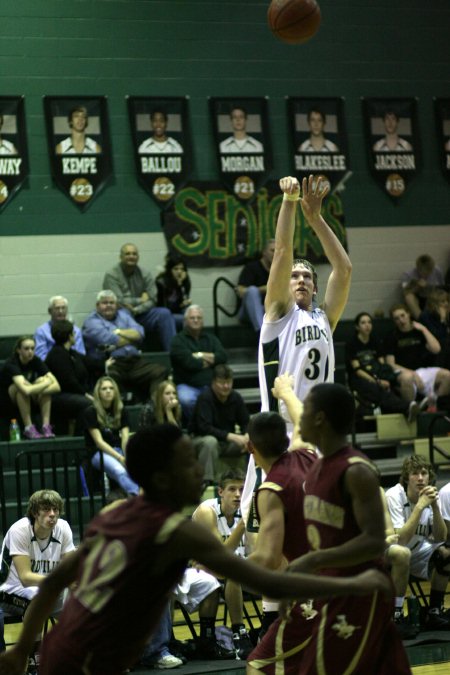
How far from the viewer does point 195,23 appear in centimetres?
1358

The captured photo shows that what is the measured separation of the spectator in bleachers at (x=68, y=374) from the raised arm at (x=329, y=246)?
5.04m

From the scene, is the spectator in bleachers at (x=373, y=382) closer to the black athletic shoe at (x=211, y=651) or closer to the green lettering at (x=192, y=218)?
the green lettering at (x=192, y=218)

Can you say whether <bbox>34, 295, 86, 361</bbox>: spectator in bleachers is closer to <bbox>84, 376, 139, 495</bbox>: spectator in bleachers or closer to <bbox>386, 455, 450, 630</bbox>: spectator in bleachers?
<bbox>84, 376, 139, 495</bbox>: spectator in bleachers

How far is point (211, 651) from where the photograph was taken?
25.7 ft

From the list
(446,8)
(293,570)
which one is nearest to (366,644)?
(293,570)

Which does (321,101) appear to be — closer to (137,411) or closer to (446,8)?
(446,8)

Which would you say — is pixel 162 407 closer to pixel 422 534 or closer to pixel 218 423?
pixel 218 423

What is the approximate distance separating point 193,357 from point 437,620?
4094 mm

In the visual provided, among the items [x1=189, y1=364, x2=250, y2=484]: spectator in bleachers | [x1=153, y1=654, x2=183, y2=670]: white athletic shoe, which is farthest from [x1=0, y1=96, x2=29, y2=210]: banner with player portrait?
[x1=153, y1=654, x2=183, y2=670]: white athletic shoe

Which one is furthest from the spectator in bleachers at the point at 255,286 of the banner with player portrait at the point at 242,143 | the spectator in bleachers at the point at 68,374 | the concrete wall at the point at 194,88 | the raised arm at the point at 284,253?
the raised arm at the point at 284,253

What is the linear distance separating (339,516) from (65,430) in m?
7.42

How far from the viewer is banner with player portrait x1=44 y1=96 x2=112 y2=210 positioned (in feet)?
42.2

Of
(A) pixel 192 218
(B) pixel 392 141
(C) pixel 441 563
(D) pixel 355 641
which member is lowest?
(C) pixel 441 563

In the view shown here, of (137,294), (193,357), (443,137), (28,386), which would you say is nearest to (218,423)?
(193,357)
